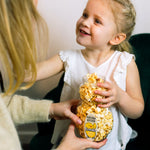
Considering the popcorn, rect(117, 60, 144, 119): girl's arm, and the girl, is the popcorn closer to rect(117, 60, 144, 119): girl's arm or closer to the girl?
the girl

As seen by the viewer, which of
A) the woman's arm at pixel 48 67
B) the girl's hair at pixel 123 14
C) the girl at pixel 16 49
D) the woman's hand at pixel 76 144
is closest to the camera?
the girl at pixel 16 49

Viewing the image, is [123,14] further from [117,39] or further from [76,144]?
[76,144]

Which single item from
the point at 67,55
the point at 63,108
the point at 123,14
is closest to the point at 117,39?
the point at 123,14

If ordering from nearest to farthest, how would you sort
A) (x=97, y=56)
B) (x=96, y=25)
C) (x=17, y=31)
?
(x=17, y=31) → (x=96, y=25) → (x=97, y=56)

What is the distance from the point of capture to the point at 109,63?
3.18 ft

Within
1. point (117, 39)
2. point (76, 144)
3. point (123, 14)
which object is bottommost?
point (76, 144)

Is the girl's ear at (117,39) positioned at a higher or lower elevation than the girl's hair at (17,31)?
lower

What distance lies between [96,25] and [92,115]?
37 centimetres

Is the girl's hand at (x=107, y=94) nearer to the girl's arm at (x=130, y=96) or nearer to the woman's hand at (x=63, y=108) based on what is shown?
the girl's arm at (x=130, y=96)

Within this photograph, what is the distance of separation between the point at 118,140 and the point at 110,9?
0.59 meters

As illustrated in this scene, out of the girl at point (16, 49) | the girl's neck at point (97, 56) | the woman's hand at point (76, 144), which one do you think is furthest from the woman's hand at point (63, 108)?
the girl's neck at point (97, 56)

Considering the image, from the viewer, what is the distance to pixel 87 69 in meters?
0.98

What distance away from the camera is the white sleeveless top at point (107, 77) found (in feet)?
3.06

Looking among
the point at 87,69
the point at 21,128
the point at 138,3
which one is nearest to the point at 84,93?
the point at 87,69
